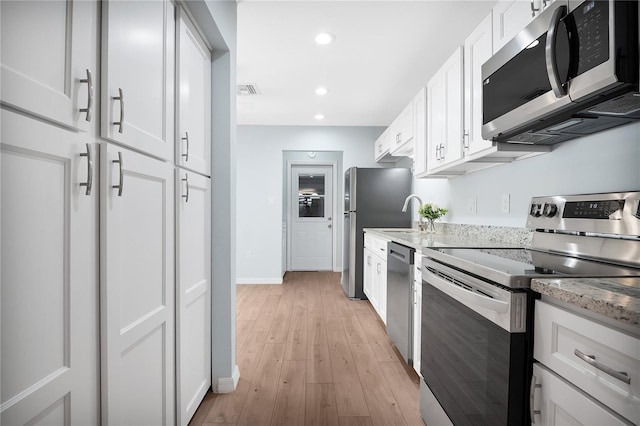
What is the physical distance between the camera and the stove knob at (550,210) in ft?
5.05

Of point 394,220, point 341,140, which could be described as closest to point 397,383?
point 394,220

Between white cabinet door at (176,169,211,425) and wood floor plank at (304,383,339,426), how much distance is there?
1.95ft

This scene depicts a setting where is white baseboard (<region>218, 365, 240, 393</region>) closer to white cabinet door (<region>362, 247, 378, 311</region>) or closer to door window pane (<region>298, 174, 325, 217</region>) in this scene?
white cabinet door (<region>362, 247, 378, 311</region>)

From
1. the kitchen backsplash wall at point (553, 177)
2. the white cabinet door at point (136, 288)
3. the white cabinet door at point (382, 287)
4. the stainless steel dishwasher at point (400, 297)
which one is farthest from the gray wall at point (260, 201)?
the white cabinet door at point (136, 288)

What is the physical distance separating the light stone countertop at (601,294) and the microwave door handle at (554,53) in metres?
0.66

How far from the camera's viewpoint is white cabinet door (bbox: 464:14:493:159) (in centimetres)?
183

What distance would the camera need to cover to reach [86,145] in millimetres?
865

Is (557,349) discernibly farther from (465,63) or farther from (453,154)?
(465,63)

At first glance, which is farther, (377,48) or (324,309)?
(324,309)

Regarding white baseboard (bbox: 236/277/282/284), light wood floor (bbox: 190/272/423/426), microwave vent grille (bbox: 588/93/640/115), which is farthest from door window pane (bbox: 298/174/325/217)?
microwave vent grille (bbox: 588/93/640/115)

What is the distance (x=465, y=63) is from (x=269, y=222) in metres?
3.63

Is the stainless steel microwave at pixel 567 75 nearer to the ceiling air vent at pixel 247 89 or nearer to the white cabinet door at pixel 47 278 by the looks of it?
the white cabinet door at pixel 47 278

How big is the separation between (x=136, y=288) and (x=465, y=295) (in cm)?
118

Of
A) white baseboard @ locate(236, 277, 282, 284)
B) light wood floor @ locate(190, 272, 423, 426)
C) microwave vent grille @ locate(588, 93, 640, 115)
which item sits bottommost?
light wood floor @ locate(190, 272, 423, 426)
